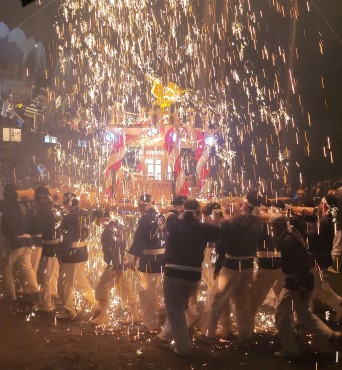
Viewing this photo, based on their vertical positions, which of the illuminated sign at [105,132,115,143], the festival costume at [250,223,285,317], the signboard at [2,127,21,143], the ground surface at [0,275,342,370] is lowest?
the ground surface at [0,275,342,370]

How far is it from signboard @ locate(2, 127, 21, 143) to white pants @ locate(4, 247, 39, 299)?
49.8ft

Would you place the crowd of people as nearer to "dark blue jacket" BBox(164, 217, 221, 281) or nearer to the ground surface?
"dark blue jacket" BBox(164, 217, 221, 281)

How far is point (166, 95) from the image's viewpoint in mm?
12023

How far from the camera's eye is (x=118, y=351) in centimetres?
506

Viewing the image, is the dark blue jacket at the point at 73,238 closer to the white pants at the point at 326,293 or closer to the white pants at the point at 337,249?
the white pants at the point at 326,293

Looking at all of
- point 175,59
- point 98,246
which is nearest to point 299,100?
point 175,59

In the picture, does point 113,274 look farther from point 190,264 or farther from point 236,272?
point 236,272

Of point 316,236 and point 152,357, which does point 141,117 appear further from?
point 152,357

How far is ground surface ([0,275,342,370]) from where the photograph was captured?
470 centimetres

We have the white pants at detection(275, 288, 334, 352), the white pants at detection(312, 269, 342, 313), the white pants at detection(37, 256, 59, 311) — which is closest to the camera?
the white pants at detection(275, 288, 334, 352)

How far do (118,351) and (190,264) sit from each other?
137 cm

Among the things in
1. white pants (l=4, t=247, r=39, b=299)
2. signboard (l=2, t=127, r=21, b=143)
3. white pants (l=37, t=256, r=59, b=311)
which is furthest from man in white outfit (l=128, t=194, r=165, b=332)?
signboard (l=2, t=127, r=21, b=143)

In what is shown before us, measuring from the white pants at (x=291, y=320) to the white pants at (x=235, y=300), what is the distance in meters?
0.51

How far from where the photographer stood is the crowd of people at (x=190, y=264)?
494 cm
